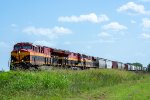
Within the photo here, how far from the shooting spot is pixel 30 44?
40625 mm

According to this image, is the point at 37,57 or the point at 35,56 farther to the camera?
the point at 37,57

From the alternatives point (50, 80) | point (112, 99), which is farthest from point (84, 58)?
point (112, 99)

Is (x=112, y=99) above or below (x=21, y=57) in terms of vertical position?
below

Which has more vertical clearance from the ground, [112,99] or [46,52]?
[46,52]

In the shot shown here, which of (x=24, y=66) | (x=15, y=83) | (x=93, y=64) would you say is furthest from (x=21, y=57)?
(x=93, y=64)

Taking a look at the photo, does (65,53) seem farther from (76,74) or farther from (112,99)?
(112,99)

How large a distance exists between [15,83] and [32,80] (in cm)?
153

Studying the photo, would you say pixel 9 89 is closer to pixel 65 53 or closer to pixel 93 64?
pixel 65 53

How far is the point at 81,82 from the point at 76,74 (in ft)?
9.43

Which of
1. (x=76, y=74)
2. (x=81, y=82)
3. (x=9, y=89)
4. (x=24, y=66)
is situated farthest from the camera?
(x=24, y=66)

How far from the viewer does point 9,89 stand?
2147cm

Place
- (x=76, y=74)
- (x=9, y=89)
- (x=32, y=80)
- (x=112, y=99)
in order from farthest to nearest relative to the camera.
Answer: (x=76, y=74) → (x=32, y=80) → (x=9, y=89) → (x=112, y=99)

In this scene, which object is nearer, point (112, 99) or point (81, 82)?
point (112, 99)

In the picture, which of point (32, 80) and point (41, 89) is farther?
point (32, 80)
